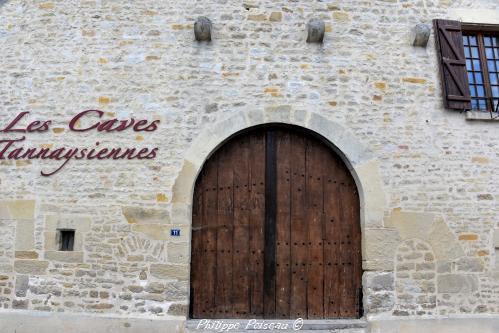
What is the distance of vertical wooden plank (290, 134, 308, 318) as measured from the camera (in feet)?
19.5

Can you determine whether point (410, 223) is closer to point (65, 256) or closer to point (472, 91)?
point (472, 91)

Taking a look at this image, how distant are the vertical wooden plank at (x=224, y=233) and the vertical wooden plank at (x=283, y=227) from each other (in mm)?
621

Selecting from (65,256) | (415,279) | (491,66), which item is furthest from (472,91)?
(65,256)

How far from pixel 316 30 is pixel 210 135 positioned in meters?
1.98

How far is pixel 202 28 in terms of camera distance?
20.1ft

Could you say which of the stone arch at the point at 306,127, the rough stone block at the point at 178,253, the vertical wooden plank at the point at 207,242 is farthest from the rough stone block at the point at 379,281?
the rough stone block at the point at 178,253

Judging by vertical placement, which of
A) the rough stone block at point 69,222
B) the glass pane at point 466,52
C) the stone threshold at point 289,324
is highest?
the glass pane at point 466,52

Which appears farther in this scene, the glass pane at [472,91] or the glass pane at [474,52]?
the glass pane at [474,52]

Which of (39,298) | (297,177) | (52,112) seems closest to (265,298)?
(297,177)

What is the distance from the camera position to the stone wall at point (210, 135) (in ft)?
19.0

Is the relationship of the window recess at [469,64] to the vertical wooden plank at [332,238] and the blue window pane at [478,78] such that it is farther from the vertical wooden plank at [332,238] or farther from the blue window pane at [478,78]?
the vertical wooden plank at [332,238]

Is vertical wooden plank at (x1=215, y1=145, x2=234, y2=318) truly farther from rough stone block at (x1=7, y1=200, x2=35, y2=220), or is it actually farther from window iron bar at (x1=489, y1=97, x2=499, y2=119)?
window iron bar at (x1=489, y1=97, x2=499, y2=119)

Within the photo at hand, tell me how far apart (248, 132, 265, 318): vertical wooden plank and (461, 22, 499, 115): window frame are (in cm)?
297

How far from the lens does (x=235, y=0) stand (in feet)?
21.1
